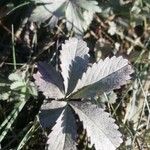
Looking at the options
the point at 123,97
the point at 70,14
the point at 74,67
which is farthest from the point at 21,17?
the point at 123,97

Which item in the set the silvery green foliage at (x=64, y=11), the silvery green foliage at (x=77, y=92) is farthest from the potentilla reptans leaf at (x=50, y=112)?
the silvery green foliage at (x=64, y=11)

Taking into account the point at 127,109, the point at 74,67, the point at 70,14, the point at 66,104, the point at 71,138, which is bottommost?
the point at 127,109

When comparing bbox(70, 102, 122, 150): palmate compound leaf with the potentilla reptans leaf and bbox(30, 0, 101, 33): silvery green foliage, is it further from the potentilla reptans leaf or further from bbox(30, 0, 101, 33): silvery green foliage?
bbox(30, 0, 101, 33): silvery green foliage

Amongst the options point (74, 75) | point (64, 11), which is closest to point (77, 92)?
point (74, 75)

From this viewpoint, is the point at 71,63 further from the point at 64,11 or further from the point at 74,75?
the point at 64,11

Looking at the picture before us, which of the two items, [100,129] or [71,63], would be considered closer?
[100,129]

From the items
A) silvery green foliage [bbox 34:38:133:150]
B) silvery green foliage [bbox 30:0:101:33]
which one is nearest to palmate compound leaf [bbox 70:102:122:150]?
silvery green foliage [bbox 34:38:133:150]

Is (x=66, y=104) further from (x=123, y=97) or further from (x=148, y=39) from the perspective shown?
(x=148, y=39)
